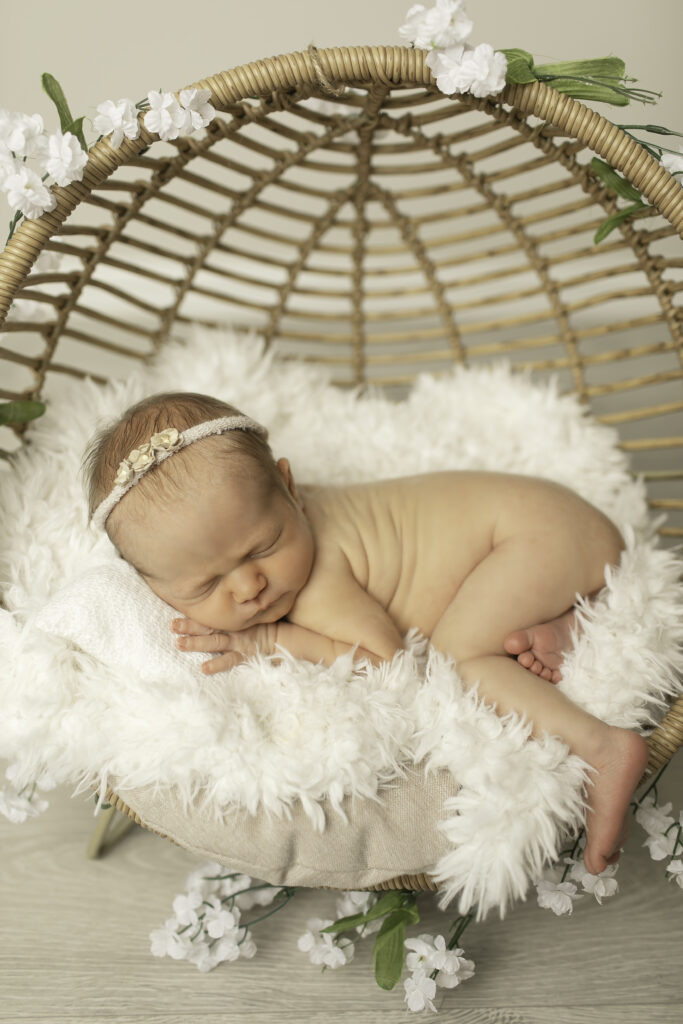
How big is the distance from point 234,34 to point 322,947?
2141mm

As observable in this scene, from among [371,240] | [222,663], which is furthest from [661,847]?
[371,240]

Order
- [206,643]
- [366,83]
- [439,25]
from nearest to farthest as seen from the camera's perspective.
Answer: [439,25], [366,83], [206,643]

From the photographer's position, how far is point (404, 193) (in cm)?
186

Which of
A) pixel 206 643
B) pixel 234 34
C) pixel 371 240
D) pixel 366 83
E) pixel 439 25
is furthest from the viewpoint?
pixel 371 240

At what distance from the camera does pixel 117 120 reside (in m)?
1.21

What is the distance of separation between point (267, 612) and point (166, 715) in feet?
0.88

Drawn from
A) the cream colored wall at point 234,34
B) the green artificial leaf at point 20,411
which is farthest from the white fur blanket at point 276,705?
the cream colored wall at point 234,34

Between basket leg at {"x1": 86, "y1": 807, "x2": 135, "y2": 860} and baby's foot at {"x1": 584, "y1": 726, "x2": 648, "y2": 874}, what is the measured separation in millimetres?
785

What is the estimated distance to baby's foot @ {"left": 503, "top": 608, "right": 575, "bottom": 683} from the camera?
1370mm

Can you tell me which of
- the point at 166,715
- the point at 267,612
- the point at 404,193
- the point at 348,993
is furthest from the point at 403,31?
the point at 348,993

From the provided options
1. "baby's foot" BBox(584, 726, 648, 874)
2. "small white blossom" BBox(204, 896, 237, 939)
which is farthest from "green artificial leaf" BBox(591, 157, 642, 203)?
"small white blossom" BBox(204, 896, 237, 939)

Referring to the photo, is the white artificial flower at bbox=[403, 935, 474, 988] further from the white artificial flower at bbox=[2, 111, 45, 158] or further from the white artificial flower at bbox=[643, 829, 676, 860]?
the white artificial flower at bbox=[2, 111, 45, 158]

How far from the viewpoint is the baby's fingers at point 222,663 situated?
132cm

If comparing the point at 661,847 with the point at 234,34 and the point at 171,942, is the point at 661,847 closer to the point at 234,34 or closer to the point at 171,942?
the point at 171,942
